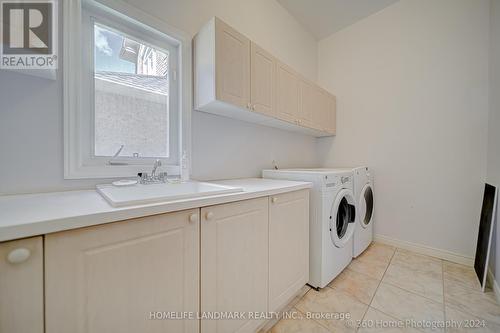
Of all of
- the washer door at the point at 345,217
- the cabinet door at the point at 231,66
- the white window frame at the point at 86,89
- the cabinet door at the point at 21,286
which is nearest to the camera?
the cabinet door at the point at 21,286

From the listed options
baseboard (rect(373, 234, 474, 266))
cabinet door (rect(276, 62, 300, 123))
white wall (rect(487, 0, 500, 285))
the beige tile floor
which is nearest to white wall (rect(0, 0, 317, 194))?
cabinet door (rect(276, 62, 300, 123))

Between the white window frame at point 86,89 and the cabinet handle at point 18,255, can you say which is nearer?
the cabinet handle at point 18,255

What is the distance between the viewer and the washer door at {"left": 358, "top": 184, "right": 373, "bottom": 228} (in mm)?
2046

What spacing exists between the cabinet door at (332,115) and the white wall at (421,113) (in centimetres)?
9

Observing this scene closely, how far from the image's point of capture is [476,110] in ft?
6.10

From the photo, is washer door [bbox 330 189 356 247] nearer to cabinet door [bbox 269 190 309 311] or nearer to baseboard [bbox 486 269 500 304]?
cabinet door [bbox 269 190 309 311]

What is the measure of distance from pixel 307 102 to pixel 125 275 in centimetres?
228

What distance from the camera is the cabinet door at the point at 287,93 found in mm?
1844

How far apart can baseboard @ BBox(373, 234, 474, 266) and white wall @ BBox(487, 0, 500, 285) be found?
13.8 inches

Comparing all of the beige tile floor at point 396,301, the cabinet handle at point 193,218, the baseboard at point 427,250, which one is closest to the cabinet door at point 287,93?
the cabinet handle at point 193,218

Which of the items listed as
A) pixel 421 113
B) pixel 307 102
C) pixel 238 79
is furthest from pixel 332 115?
pixel 238 79

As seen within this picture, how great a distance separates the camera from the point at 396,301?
1426 millimetres

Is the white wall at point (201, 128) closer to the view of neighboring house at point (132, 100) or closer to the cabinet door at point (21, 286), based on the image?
the view of neighboring house at point (132, 100)

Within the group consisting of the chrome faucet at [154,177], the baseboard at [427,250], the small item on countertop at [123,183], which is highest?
the chrome faucet at [154,177]
